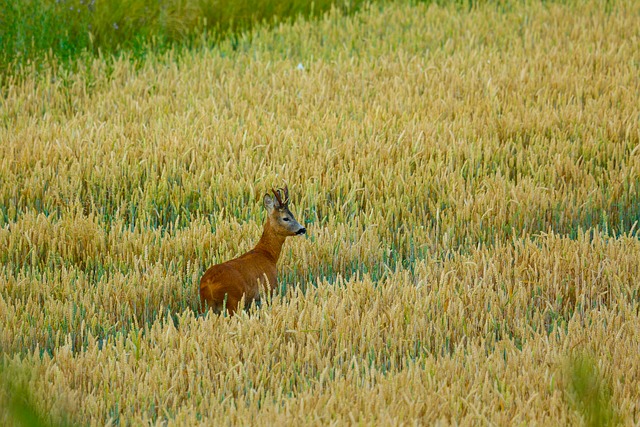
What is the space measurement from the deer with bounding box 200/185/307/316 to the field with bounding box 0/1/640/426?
0.15 meters

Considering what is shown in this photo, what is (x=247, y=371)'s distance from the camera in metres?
3.58

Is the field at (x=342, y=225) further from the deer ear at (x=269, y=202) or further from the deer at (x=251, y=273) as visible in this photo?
the deer ear at (x=269, y=202)

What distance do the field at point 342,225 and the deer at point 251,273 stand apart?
147mm

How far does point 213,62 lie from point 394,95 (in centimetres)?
194

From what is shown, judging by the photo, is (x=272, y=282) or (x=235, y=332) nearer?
(x=235, y=332)

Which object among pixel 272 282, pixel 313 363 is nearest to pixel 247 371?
pixel 313 363

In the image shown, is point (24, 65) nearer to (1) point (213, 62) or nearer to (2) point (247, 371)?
(1) point (213, 62)

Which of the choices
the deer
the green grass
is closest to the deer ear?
the deer

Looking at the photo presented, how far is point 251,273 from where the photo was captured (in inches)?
170

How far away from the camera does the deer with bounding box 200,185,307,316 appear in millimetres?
4227

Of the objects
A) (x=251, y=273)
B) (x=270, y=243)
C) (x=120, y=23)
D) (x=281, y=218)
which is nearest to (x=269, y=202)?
(x=281, y=218)

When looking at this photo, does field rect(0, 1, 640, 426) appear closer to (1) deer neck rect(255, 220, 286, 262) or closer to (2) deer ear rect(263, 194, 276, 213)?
(1) deer neck rect(255, 220, 286, 262)

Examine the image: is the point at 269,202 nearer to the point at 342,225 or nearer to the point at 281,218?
the point at 281,218

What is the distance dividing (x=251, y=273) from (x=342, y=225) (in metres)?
1.10
